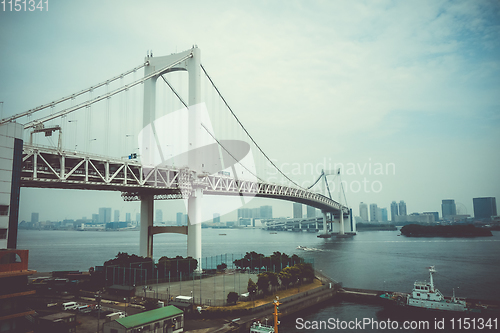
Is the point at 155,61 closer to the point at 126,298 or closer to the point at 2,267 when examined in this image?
the point at 126,298

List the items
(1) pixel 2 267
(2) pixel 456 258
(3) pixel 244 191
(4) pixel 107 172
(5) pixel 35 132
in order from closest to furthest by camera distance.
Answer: (1) pixel 2 267 → (5) pixel 35 132 → (4) pixel 107 172 → (3) pixel 244 191 → (2) pixel 456 258

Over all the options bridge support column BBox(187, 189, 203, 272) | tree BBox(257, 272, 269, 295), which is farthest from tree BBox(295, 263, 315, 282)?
bridge support column BBox(187, 189, 203, 272)

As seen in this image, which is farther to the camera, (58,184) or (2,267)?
(58,184)

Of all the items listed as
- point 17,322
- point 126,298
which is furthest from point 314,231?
point 17,322

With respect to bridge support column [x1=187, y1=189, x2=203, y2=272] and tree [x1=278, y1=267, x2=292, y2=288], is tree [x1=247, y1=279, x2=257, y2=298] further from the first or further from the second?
bridge support column [x1=187, y1=189, x2=203, y2=272]

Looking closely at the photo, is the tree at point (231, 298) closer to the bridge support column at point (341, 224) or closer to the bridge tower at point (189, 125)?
the bridge tower at point (189, 125)

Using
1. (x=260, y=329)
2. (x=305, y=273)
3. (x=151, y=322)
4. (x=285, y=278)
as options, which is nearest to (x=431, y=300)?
(x=305, y=273)

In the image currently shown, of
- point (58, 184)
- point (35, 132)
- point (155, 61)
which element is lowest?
point (58, 184)
